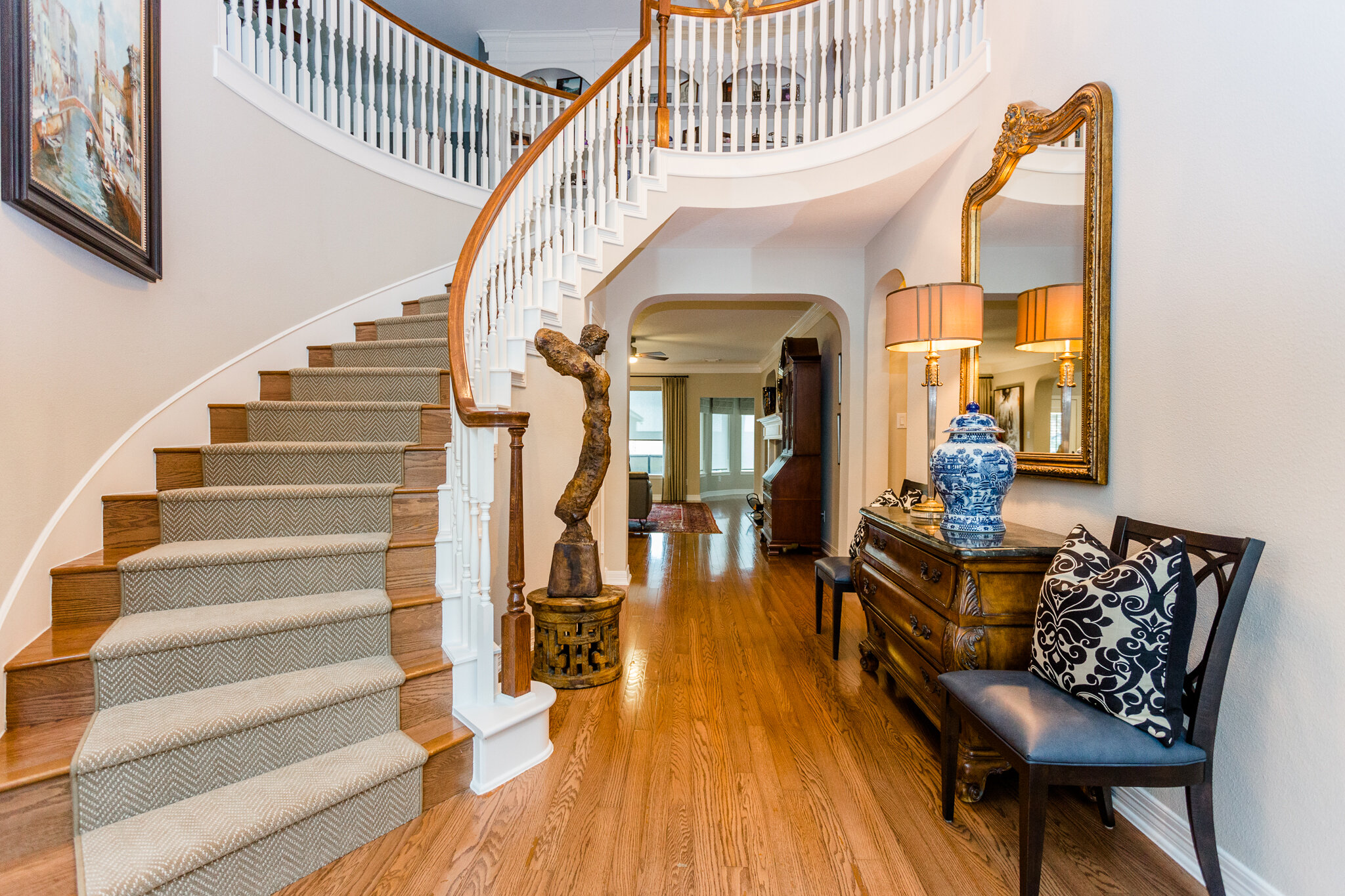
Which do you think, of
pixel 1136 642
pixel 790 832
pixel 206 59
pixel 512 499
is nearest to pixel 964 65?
pixel 1136 642

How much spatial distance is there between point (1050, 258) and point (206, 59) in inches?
146

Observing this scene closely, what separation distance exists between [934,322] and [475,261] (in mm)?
1820

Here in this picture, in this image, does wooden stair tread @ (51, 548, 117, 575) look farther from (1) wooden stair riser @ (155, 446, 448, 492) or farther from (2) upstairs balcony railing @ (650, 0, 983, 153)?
(2) upstairs balcony railing @ (650, 0, 983, 153)

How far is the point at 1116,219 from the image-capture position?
1827 mm

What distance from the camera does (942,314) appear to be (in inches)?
90.3

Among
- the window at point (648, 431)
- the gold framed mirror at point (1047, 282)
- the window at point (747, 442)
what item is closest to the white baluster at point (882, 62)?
the gold framed mirror at point (1047, 282)

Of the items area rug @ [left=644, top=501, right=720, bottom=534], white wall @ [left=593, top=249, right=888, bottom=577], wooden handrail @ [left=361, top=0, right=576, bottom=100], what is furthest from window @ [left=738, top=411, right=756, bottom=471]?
wooden handrail @ [left=361, top=0, right=576, bottom=100]

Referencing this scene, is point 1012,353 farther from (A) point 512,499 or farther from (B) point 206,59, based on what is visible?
(B) point 206,59

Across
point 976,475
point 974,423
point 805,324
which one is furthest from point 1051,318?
point 805,324

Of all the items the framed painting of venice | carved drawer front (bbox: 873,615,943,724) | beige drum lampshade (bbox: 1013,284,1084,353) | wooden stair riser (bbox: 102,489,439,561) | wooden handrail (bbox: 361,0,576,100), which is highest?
wooden handrail (bbox: 361,0,576,100)

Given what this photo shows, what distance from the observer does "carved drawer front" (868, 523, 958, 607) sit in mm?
1864

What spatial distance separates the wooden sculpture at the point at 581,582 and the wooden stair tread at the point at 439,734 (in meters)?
0.72

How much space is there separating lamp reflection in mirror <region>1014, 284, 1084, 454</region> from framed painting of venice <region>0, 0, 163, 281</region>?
121 inches

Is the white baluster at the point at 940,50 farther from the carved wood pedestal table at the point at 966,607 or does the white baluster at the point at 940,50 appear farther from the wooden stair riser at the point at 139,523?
the wooden stair riser at the point at 139,523
